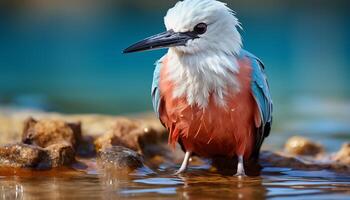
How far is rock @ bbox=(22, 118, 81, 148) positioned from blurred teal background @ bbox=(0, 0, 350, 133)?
5.08 meters

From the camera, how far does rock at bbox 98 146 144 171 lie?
541cm

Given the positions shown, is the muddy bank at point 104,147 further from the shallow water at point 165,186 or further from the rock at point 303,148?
the shallow water at point 165,186

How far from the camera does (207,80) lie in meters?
5.26

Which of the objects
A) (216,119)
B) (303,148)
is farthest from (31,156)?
(303,148)

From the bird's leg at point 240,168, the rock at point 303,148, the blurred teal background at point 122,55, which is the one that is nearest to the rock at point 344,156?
the rock at point 303,148

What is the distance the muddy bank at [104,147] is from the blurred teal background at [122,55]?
4.01 m

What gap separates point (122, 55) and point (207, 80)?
10865 millimetres

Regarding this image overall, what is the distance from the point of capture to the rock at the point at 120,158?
541cm

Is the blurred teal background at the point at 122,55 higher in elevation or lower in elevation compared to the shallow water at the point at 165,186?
higher

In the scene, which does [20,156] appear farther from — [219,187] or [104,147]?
[219,187]

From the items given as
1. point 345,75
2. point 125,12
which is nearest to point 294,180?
point 345,75

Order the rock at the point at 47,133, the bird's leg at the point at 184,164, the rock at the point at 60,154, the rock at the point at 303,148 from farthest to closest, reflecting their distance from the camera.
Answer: the rock at the point at 303,148
the rock at the point at 47,133
the bird's leg at the point at 184,164
the rock at the point at 60,154

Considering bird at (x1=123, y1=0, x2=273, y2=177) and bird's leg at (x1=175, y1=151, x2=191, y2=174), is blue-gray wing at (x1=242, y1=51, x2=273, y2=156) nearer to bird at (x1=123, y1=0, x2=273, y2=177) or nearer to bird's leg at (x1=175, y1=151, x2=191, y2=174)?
bird at (x1=123, y1=0, x2=273, y2=177)

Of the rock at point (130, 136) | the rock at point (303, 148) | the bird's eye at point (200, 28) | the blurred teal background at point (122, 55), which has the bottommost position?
the rock at point (303, 148)
